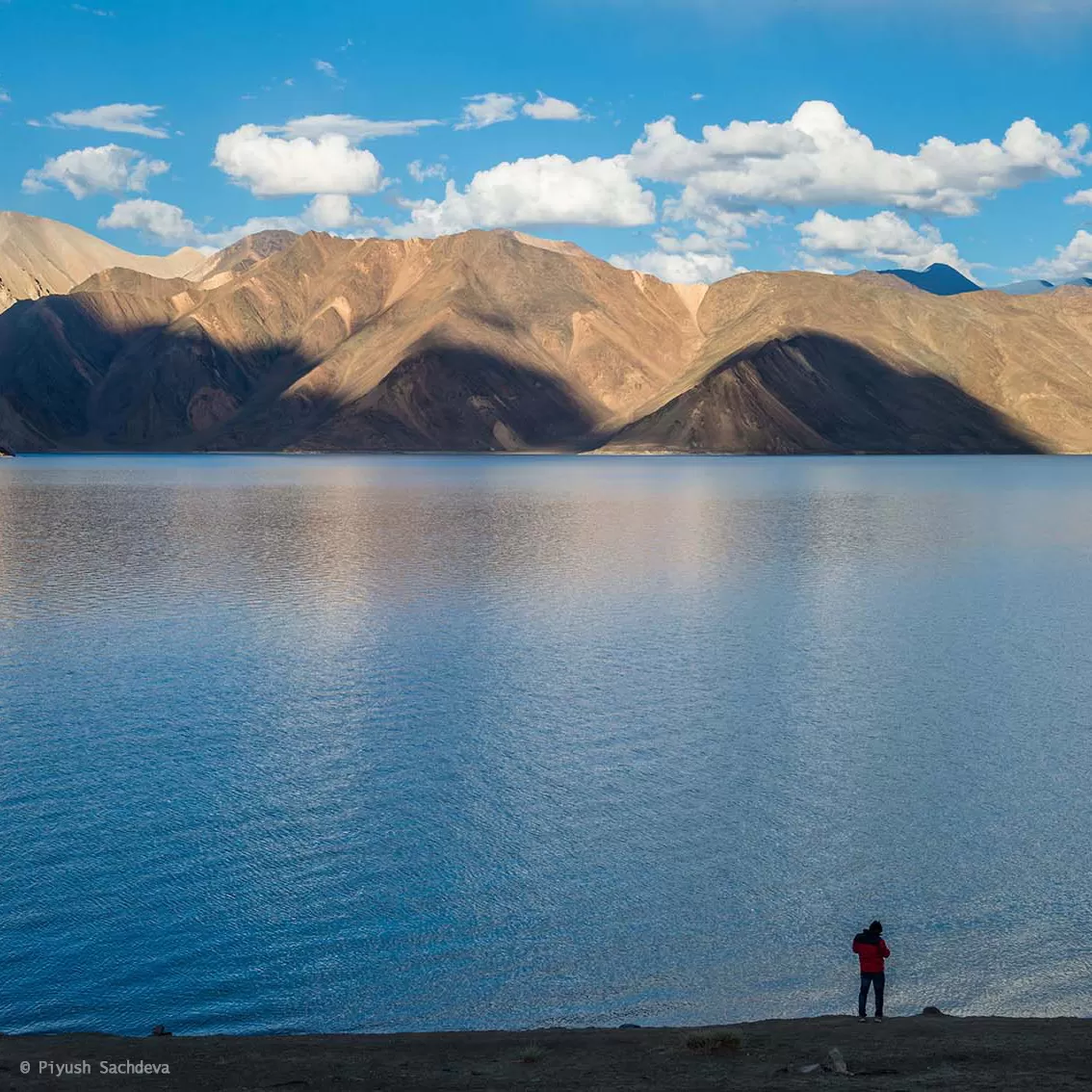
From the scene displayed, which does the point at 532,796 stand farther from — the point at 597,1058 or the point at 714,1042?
the point at 597,1058

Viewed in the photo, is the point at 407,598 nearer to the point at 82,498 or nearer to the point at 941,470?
the point at 82,498

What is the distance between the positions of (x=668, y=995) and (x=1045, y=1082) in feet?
18.1

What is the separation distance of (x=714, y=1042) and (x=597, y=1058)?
1.27 m

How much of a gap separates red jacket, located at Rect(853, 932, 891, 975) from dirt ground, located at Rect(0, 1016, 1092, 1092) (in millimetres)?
607

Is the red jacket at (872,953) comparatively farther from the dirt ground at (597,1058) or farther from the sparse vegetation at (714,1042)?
→ the sparse vegetation at (714,1042)

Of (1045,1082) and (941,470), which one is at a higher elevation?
(941,470)

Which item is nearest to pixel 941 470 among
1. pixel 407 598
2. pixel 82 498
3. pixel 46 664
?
pixel 82 498

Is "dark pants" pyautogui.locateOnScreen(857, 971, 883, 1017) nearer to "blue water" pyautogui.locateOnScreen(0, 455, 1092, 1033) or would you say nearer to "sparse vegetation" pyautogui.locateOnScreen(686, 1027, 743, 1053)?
"blue water" pyautogui.locateOnScreen(0, 455, 1092, 1033)

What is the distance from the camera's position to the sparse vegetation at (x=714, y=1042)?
13.6 m

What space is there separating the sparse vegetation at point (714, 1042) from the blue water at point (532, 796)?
202cm

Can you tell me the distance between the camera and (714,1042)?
542 inches

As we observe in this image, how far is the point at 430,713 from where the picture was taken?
103 feet

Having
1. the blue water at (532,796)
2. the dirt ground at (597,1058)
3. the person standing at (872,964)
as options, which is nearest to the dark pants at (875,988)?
the person standing at (872,964)

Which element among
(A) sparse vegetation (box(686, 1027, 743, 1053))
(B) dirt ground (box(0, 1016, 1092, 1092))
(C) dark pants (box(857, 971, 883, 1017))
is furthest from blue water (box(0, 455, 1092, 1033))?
(A) sparse vegetation (box(686, 1027, 743, 1053))
